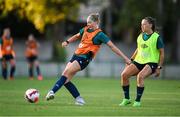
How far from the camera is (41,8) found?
54125 mm

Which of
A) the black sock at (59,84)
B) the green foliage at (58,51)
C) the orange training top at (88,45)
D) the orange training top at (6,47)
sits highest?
the green foliage at (58,51)

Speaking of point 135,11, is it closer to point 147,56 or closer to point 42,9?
point 42,9

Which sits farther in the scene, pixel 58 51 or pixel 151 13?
pixel 58 51

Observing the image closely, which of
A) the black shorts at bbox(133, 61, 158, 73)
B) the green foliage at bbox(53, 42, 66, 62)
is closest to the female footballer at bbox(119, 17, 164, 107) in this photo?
the black shorts at bbox(133, 61, 158, 73)

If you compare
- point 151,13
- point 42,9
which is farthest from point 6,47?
point 151,13

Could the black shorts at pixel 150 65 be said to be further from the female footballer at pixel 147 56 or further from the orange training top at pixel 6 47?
the orange training top at pixel 6 47

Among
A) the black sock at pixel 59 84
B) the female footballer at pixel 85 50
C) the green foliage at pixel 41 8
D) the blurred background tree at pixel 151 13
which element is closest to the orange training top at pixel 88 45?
the female footballer at pixel 85 50

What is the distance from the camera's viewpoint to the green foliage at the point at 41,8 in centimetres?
5372

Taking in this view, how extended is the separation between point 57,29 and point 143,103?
4010 centimetres

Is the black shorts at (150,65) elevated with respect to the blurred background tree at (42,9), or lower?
lower

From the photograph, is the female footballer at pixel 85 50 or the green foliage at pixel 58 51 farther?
the green foliage at pixel 58 51

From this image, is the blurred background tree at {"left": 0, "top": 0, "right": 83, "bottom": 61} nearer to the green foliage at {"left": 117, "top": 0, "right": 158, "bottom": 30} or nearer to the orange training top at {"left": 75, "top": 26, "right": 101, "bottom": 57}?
the green foliage at {"left": 117, "top": 0, "right": 158, "bottom": 30}

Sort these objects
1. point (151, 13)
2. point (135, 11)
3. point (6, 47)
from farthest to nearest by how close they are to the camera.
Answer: point (135, 11)
point (151, 13)
point (6, 47)

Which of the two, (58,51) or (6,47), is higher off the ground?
(58,51)
